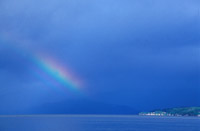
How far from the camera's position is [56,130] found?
13500 centimetres

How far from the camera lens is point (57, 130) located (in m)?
135

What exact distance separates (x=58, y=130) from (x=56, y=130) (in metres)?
0.84

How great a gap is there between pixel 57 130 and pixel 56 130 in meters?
0.42

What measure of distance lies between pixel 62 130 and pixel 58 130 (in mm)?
1861

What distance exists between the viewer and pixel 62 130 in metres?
135

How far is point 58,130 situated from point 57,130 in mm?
463

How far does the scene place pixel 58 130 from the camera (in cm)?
13525

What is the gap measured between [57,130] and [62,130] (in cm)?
217
